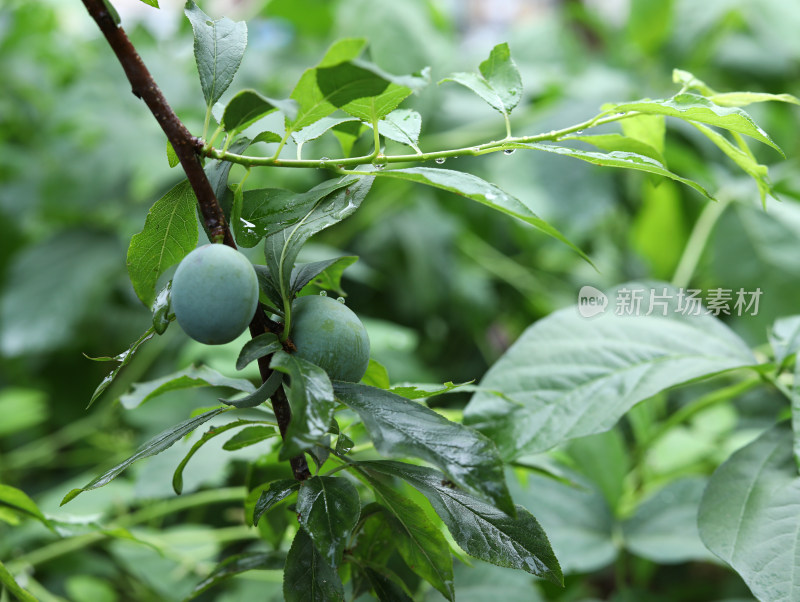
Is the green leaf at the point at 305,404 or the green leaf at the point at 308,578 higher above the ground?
the green leaf at the point at 305,404

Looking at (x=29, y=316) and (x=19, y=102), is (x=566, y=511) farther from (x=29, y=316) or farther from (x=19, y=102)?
(x=19, y=102)

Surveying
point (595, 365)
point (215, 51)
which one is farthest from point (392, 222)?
point (215, 51)

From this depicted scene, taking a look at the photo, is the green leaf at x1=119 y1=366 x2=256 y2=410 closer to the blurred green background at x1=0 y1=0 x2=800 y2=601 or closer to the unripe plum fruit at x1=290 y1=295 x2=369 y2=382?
the unripe plum fruit at x1=290 y1=295 x2=369 y2=382

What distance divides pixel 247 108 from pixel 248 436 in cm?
12

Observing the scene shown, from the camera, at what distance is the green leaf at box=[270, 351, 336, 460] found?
18cm

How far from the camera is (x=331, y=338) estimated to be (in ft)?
0.72

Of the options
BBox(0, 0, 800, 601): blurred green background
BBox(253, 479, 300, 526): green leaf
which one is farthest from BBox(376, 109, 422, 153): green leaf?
BBox(0, 0, 800, 601): blurred green background

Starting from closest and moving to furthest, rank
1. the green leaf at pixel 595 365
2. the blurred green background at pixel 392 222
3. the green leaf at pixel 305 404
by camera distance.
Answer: the green leaf at pixel 305 404 < the green leaf at pixel 595 365 < the blurred green background at pixel 392 222

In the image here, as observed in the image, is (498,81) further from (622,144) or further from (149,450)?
(149,450)

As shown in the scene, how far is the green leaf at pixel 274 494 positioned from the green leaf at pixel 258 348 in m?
0.05

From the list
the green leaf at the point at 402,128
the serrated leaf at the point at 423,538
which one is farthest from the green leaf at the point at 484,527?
the green leaf at the point at 402,128

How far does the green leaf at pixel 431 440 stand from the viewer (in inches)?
7.4

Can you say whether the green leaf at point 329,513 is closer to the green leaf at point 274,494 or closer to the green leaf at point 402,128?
the green leaf at point 274,494

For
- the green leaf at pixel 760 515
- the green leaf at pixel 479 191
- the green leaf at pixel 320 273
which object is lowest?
the green leaf at pixel 760 515
